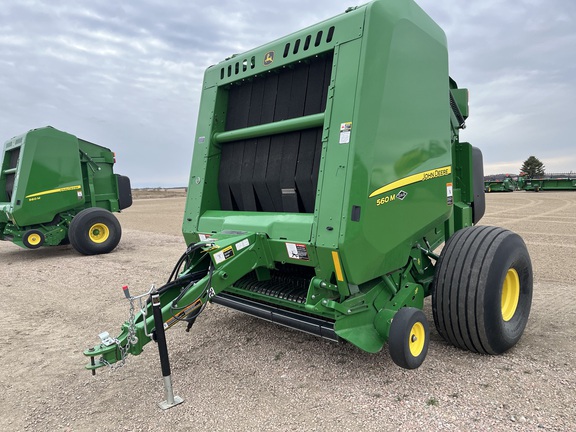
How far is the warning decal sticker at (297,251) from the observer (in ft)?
9.91

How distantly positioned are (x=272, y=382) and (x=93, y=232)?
7.35m

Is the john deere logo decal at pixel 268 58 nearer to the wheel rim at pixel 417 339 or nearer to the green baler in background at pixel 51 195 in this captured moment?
the wheel rim at pixel 417 339

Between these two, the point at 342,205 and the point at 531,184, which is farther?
the point at 531,184

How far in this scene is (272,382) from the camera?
3020mm

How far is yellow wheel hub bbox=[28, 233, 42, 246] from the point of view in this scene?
855cm

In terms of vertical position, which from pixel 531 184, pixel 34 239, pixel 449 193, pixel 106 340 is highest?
pixel 531 184

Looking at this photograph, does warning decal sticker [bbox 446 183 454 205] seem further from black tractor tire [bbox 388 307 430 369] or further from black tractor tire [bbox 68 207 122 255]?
black tractor tire [bbox 68 207 122 255]

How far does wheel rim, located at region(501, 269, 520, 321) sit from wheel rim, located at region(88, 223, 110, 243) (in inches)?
316

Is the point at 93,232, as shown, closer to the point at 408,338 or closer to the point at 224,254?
the point at 224,254

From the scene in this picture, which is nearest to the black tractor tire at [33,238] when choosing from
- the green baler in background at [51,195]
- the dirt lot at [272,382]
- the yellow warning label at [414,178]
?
the green baler in background at [51,195]

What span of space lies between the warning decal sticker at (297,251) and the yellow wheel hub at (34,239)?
24.5 ft

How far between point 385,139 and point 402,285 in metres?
1.22

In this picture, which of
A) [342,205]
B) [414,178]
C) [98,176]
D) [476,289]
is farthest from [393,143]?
[98,176]

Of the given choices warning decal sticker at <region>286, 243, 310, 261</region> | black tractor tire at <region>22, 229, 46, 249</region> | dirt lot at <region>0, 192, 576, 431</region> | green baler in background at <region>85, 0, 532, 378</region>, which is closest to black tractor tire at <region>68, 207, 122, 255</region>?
black tractor tire at <region>22, 229, 46, 249</region>
